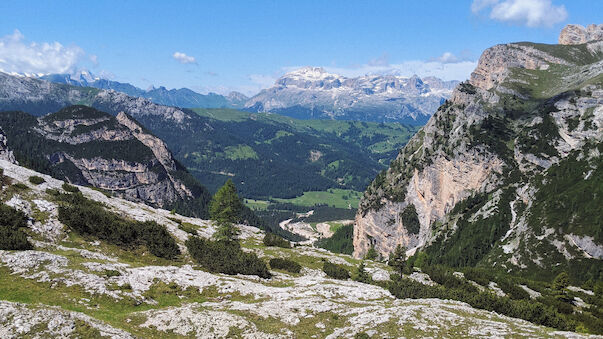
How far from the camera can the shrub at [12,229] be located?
145 feet

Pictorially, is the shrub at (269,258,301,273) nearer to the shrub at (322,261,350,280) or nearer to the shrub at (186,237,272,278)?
the shrub at (322,261,350,280)

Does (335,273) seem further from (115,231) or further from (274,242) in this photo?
(115,231)

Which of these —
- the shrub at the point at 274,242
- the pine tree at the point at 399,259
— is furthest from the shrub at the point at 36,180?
Answer: the pine tree at the point at 399,259

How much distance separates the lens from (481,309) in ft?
145

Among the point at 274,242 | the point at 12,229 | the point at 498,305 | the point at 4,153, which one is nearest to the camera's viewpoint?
the point at 498,305

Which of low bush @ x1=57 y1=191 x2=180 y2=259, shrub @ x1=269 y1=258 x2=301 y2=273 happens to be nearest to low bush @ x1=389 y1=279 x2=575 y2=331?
shrub @ x1=269 y1=258 x2=301 y2=273

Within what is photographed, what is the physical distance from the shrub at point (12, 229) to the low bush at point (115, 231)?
237 inches

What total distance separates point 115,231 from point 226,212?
27.9m

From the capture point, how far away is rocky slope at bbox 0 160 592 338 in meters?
27.8

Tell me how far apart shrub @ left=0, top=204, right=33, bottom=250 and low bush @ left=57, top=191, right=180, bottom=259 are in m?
6.01

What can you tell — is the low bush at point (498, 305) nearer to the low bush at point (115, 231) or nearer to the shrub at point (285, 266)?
the shrub at point (285, 266)

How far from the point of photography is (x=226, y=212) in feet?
279

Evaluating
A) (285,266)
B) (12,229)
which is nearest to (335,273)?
(285,266)

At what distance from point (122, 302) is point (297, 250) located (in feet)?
190
